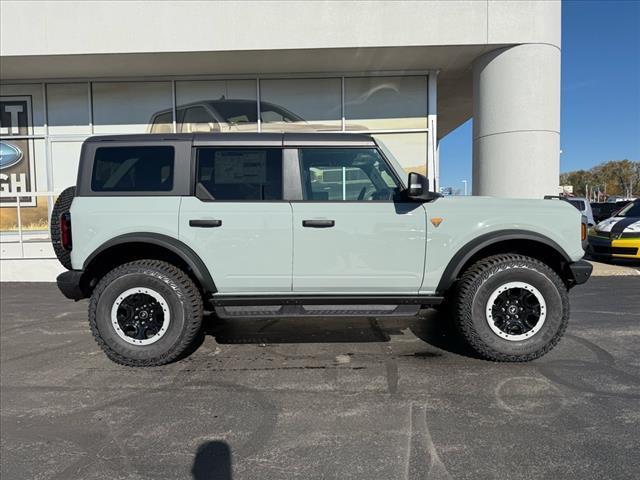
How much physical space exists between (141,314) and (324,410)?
6.22 ft

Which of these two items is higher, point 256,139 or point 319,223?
point 256,139

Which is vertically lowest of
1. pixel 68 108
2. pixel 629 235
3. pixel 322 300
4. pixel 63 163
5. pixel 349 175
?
pixel 322 300

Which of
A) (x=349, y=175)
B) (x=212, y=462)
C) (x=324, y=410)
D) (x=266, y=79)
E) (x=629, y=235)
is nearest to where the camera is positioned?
(x=212, y=462)

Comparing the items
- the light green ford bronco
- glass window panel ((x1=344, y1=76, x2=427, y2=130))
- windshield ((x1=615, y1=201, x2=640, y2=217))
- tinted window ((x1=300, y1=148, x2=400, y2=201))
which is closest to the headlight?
windshield ((x1=615, y1=201, x2=640, y2=217))

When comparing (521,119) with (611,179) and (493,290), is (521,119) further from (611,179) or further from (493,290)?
(611,179)

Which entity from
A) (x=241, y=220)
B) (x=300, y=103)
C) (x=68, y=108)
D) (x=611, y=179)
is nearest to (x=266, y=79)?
(x=300, y=103)

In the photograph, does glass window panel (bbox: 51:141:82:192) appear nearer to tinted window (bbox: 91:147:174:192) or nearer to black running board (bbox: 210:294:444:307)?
tinted window (bbox: 91:147:174:192)

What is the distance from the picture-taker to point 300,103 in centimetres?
1034

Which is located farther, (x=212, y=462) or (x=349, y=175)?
(x=349, y=175)

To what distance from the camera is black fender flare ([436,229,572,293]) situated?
398 centimetres

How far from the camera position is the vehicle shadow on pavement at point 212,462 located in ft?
Answer: 8.27

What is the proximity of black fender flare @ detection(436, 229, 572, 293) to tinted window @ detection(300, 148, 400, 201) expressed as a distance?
79 cm

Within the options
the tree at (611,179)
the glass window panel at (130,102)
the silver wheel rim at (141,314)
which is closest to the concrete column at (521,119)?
the glass window panel at (130,102)

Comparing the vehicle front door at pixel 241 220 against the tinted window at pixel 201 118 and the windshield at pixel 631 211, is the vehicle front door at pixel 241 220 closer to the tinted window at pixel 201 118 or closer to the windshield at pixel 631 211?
the tinted window at pixel 201 118
